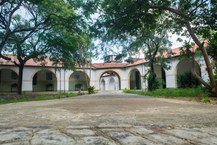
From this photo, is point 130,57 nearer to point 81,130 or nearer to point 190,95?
point 190,95

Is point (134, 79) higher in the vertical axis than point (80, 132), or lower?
higher

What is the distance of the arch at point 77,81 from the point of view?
34.8 metres

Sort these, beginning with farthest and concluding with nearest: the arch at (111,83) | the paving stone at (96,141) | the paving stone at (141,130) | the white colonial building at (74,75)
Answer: the arch at (111,83)
the white colonial building at (74,75)
the paving stone at (141,130)
the paving stone at (96,141)

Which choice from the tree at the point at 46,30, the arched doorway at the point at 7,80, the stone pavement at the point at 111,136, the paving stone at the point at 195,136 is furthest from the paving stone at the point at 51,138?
the arched doorway at the point at 7,80

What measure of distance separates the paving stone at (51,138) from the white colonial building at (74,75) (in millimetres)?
22464

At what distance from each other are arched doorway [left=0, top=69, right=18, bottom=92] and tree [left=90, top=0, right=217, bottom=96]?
22071 mm

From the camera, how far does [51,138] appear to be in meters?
2.47

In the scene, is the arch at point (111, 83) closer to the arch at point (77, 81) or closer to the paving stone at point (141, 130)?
the arch at point (77, 81)

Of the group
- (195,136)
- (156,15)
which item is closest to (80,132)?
(195,136)

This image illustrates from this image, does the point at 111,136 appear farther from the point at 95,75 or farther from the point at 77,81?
the point at 77,81

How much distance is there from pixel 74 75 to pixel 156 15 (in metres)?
25.3

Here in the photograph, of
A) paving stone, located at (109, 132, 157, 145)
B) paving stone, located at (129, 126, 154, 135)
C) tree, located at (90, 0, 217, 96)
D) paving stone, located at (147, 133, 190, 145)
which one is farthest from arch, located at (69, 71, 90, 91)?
paving stone, located at (147, 133, 190, 145)

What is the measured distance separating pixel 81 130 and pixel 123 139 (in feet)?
2.32

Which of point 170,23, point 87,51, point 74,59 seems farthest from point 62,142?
point 87,51
